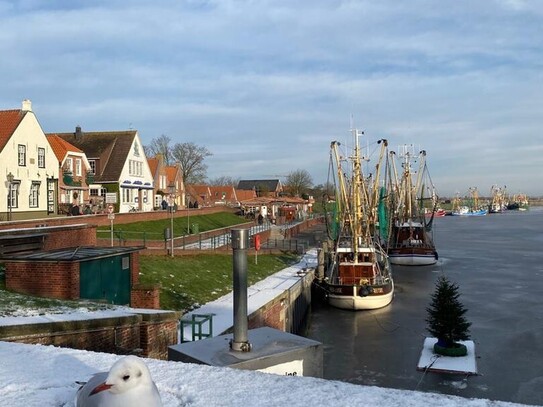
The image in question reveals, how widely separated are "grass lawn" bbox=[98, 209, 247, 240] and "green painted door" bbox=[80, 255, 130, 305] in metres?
17.8

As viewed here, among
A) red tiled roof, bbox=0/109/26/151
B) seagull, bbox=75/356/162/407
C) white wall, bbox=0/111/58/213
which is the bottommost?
seagull, bbox=75/356/162/407

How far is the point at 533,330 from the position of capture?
27.3 metres

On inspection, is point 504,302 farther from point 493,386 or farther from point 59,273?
point 59,273

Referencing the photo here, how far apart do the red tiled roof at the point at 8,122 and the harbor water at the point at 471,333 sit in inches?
886

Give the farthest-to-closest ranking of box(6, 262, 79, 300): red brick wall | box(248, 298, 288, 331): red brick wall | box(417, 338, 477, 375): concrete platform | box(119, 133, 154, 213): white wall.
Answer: box(119, 133, 154, 213): white wall
box(417, 338, 477, 375): concrete platform
box(248, 298, 288, 331): red brick wall
box(6, 262, 79, 300): red brick wall

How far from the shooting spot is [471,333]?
2644 cm

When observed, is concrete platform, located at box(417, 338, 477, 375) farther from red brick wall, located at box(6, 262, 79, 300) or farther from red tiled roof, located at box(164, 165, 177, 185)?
red tiled roof, located at box(164, 165, 177, 185)

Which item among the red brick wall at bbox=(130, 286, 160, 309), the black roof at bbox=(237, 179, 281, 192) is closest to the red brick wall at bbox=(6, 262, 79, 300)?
the red brick wall at bbox=(130, 286, 160, 309)

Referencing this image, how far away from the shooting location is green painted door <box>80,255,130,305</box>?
14875 mm

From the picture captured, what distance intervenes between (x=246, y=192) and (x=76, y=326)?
110 meters

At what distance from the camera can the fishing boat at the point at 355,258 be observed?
1318 inches

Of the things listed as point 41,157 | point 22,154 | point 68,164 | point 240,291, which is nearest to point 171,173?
point 68,164

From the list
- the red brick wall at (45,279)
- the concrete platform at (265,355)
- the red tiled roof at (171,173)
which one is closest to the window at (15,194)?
the red brick wall at (45,279)

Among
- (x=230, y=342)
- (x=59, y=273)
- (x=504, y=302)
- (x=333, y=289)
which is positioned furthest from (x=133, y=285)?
(x=504, y=302)
